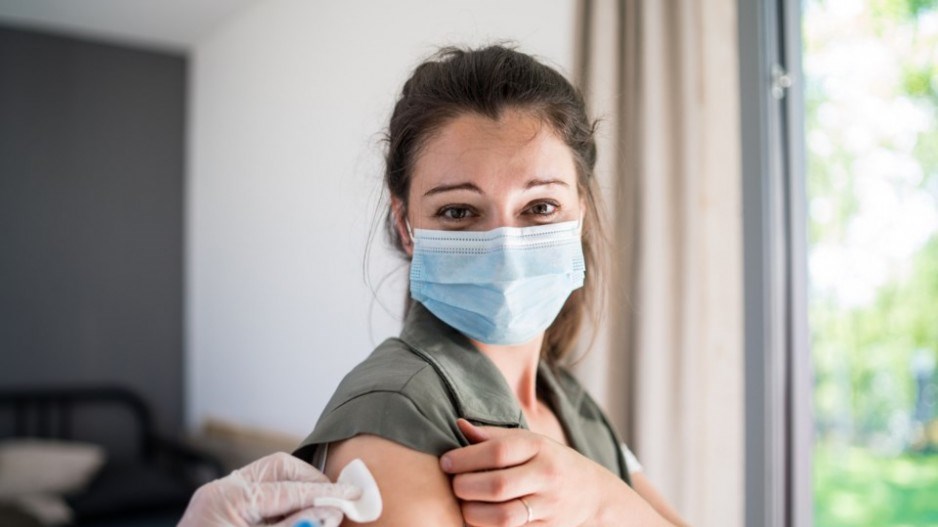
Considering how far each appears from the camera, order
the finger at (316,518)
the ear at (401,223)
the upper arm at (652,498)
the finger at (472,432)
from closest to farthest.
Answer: the finger at (316,518) < the finger at (472,432) < the ear at (401,223) < the upper arm at (652,498)

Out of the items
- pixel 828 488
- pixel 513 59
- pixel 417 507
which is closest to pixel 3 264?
pixel 513 59

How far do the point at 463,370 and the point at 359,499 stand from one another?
0.27m

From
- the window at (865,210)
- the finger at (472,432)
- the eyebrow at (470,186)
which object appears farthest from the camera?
the window at (865,210)

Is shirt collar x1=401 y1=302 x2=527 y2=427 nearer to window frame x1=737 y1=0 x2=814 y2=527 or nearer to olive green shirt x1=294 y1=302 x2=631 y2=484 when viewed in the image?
olive green shirt x1=294 y1=302 x2=631 y2=484

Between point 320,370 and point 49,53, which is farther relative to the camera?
point 49,53

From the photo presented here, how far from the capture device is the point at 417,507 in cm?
64

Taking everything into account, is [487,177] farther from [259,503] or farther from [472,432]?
[259,503]

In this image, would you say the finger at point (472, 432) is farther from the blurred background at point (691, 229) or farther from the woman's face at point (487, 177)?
the blurred background at point (691, 229)

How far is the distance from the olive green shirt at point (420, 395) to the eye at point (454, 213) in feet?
0.41

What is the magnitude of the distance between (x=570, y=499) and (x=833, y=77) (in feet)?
5.57

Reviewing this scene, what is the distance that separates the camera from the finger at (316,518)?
598 mm

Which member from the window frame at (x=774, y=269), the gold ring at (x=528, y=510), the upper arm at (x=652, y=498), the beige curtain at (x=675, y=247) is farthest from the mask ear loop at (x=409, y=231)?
the window frame at (x=774, y=269)

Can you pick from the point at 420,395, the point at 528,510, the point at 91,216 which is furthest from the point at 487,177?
the point at 91,216

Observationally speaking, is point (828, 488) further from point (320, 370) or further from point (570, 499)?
point (570, 499)
